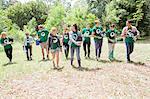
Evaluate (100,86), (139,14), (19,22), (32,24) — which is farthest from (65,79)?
(19,22)

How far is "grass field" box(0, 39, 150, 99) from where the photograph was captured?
12.9 metres

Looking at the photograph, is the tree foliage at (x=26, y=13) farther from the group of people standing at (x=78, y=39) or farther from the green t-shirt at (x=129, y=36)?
the green t-shirt at (x=129, y=36)

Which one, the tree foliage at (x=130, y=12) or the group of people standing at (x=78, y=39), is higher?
the tree foliage at (x=130, y=12)

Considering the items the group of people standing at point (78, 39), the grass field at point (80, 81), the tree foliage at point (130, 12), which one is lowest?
the grass field at point (80, 81)

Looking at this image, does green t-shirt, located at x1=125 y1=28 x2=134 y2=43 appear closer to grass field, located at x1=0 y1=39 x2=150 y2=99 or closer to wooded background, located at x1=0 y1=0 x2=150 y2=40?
grass field, located at x1=0 y1=39 x2=150 y2=99

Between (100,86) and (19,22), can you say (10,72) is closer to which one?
(100,86)

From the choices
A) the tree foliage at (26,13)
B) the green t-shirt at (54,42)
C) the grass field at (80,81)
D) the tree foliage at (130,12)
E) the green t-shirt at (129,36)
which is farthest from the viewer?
the tree foliage at (26,13)

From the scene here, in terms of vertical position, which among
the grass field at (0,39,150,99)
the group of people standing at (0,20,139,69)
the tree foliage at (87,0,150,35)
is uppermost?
the tree foliage at (87,0,150,35)

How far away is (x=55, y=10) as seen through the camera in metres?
71.7

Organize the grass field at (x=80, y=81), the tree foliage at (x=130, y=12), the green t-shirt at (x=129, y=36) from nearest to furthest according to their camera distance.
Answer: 1. the grass field at (x=80, y=81)
2. the green t-shirt at (x=129, y=36)
3. the tree foliage at (x=130, y=12)

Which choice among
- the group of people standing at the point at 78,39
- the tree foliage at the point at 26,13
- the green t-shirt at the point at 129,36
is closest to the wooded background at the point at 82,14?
the tree foliage at the point at 26,13

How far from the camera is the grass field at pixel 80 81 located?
12906 mm

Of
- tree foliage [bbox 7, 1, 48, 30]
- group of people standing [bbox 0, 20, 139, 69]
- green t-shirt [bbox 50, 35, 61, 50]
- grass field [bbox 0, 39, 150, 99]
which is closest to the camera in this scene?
grass field [bbox 0, 39, 150, 99]

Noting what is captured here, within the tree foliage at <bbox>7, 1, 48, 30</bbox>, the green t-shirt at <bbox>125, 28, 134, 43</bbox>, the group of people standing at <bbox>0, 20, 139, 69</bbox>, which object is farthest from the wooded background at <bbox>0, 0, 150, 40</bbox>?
the green t-shirt at <bbox>125, 28, 134, 43</bbox>
